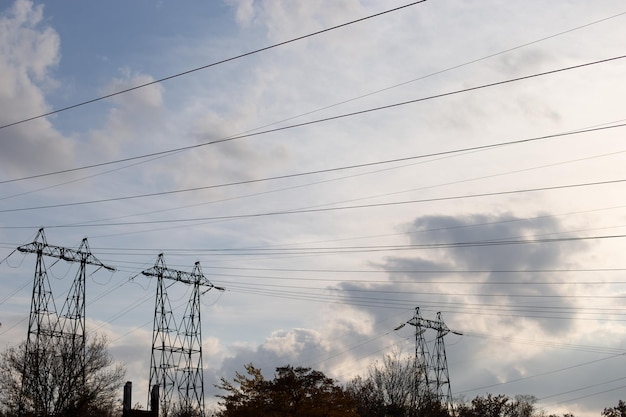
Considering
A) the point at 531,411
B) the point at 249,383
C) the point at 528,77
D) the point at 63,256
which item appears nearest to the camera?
the point at 528,77

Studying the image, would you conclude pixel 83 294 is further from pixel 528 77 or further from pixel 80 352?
pixel 528 77

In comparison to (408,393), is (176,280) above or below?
above

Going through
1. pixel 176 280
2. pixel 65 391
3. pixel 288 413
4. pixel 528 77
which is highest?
pixel 176 280

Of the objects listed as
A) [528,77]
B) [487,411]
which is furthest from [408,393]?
[528,77]

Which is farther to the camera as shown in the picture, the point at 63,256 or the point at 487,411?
the point at 487,411

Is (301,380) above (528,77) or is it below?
below

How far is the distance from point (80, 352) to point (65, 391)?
3.45 m

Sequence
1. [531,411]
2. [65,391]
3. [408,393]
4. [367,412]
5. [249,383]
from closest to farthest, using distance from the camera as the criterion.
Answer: [249,383] < [65,391] < [408,393] < [367,412] < [531,411]

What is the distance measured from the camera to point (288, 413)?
47.5 m

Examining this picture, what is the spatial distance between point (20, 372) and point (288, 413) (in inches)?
1328

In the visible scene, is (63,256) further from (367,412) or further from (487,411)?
(487,411)

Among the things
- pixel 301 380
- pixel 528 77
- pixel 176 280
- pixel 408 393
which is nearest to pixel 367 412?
pixel 408 393

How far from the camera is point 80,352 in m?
65.6

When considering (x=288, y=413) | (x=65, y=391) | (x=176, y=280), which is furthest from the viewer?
(x=176, y=280)
